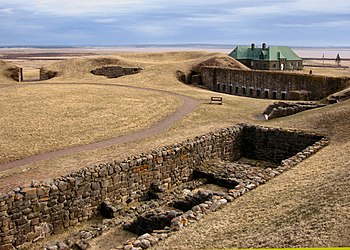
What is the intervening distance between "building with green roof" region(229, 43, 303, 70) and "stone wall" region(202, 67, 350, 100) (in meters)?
25.0

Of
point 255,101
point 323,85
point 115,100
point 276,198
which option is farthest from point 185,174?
point 323,85

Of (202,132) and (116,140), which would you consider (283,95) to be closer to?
(202,132)

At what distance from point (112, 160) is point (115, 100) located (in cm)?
1556

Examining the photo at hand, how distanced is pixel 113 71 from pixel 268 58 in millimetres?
29532

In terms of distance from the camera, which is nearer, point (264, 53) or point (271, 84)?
point (271, 84)

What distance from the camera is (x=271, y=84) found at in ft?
121

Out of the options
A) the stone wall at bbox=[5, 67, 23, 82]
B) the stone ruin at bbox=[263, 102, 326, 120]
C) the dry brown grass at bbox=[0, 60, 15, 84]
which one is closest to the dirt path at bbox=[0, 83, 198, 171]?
the stone ruin at bbox=[263, 102, 326, 120]

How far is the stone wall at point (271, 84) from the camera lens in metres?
32.6

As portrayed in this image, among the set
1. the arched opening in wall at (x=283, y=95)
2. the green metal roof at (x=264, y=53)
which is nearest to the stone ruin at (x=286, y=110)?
the arched opening in wall at (x=283, y=95)

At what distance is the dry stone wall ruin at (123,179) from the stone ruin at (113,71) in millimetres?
30227

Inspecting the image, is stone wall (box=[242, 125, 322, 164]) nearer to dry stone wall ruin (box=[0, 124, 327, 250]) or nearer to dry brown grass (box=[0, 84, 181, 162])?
dry stone wall ruin (box=[0, 124, 327, 250])

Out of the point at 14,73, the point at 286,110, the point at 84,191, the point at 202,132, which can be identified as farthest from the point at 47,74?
the point at 84,191

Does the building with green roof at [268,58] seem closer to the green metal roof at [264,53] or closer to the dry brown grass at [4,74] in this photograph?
the green metal roof at [264,53]

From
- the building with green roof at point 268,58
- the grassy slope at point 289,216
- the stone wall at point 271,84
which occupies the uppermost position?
the building with green roof at point 268,58
